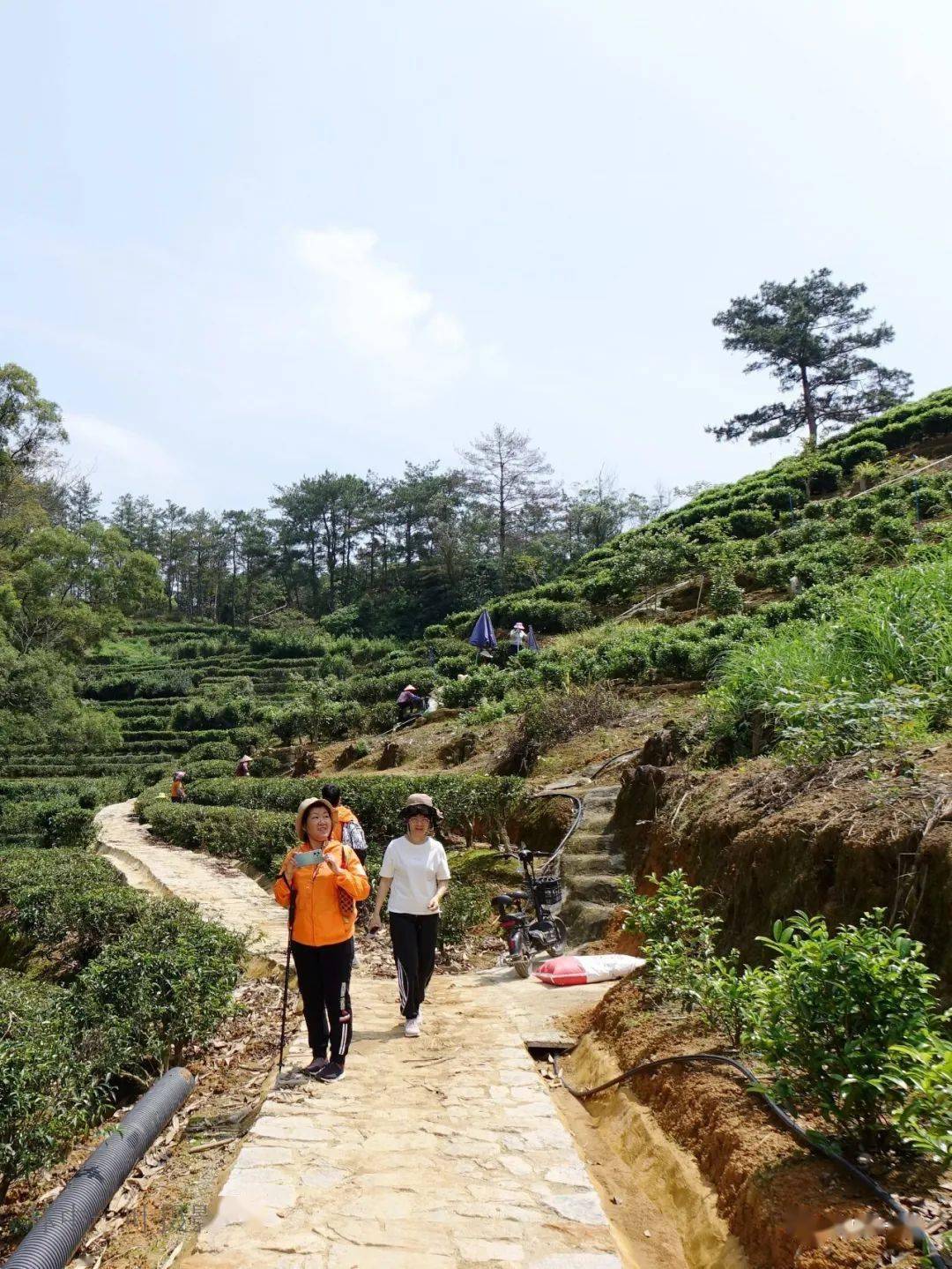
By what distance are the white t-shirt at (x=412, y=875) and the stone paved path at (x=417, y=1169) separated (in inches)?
31.5

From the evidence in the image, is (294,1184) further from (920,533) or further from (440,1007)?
(920,533)

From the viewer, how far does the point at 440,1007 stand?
18.8 feet

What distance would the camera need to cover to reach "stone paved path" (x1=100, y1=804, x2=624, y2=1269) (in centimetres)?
276

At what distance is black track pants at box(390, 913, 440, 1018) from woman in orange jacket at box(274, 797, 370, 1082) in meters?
0.62

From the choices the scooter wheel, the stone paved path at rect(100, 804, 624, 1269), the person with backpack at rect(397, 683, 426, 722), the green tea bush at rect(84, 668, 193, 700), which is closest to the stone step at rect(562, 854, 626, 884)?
the scooter wheel

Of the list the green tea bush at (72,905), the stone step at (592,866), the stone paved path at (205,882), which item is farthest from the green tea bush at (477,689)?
the stone step at (592,866)

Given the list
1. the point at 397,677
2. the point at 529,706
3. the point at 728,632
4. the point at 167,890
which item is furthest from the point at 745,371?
the point at 167,890

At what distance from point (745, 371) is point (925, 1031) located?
4269 cm

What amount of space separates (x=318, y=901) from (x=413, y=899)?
807 millimetres

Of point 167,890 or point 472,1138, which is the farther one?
point 167,890

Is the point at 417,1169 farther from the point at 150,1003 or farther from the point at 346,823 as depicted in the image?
the point at 346,823

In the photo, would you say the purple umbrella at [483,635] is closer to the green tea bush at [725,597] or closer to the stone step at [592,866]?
the green tea bush at [725,597]

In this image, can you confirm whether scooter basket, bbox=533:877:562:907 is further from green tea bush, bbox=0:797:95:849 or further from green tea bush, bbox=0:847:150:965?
green tea bush, bbox=0:797:95:849

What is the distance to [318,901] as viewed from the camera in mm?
4391
